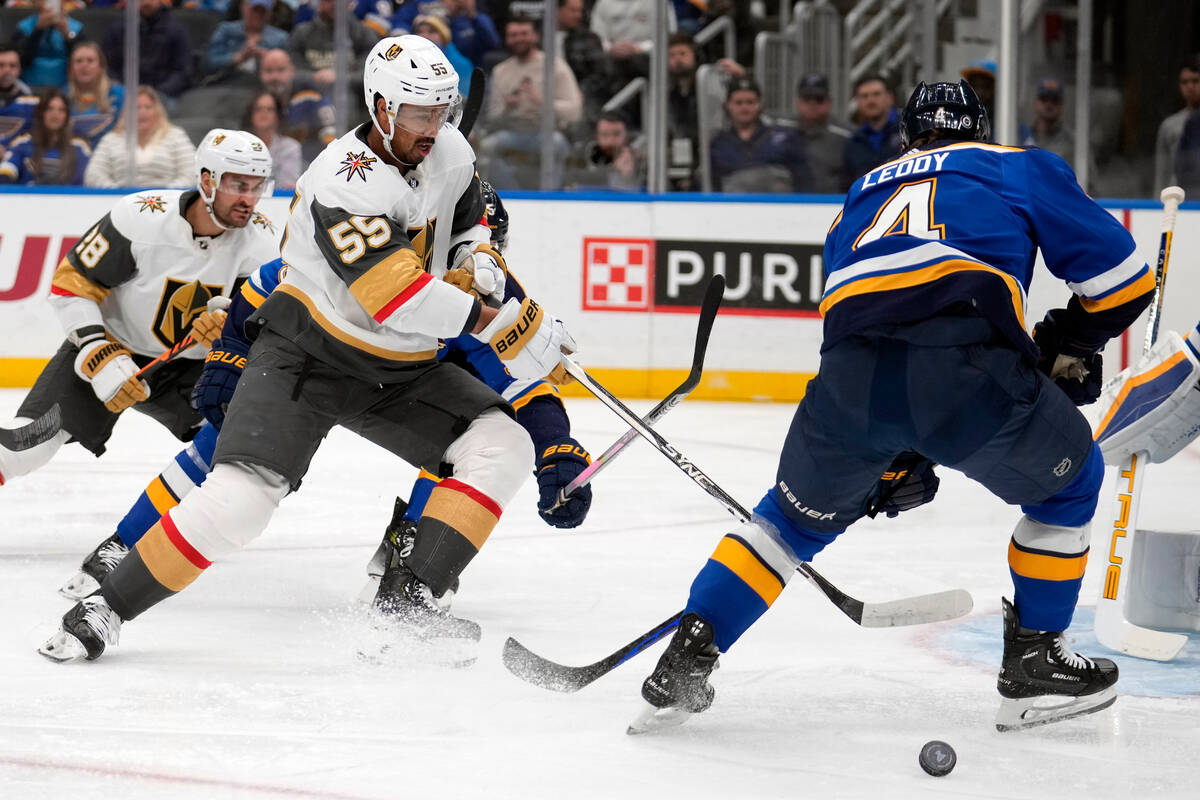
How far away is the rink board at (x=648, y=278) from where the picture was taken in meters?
6.59

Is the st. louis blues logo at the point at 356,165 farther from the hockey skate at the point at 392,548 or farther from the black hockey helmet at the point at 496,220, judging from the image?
the hockey skate at the point at 392,548

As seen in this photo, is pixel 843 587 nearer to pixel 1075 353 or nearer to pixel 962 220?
pixel 1075 353

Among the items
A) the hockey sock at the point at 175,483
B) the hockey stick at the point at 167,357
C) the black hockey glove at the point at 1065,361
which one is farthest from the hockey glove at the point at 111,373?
the black hockey glove at the point at 1065,361

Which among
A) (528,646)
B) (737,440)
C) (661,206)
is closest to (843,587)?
(528,646)

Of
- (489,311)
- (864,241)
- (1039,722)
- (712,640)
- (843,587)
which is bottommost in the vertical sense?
(843,587)

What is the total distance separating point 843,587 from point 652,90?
382cm

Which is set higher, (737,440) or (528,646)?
(528,646)

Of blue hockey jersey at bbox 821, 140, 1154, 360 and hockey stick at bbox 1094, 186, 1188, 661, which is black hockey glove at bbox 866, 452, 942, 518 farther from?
hockey stick at bbox 1094, 186, 1188, 661

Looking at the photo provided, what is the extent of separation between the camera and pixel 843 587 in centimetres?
340

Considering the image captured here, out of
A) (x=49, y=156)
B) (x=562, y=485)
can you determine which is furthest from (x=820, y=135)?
(x=562, y=485)

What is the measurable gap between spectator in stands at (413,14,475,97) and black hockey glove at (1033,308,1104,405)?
191 inches

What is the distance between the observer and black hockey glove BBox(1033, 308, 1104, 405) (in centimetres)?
237

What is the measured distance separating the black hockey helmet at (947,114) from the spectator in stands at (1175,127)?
15.0ft

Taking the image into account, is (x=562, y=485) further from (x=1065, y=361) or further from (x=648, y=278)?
(x=648, y=278)
